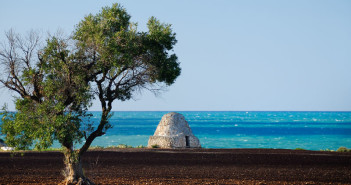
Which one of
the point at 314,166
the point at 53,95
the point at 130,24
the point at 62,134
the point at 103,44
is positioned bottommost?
the point at 314,166

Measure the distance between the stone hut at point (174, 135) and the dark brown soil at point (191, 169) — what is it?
232 inches

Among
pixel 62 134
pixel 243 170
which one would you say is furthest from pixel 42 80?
pixel 243 170

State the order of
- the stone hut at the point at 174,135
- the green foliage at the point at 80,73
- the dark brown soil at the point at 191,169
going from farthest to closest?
the stone hut at the point at 174,135, the dark brown soil at the point at 191,169, the green foliage at the point at 80,73

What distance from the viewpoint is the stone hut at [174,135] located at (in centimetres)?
3122

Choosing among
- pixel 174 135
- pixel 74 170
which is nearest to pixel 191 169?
pixel 74 170

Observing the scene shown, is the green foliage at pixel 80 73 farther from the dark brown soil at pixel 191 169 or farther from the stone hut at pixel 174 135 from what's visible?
the stone hut at pixel 174 135

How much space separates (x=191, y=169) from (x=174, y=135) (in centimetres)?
1312

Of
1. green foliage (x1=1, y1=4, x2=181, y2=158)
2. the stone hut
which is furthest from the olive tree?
the stone hut

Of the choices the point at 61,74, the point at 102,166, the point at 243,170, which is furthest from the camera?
the point at 102,166

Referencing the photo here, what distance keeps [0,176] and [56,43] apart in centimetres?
756

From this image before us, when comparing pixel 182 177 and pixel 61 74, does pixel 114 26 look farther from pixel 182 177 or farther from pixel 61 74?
pixel 182 177

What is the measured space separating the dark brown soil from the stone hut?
5889 mm

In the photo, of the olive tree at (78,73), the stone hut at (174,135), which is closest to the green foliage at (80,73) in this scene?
the olive tree at (78,73)

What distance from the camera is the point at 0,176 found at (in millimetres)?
16219
